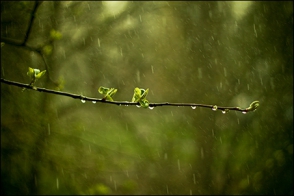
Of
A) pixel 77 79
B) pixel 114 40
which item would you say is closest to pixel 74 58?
pixel 77 79

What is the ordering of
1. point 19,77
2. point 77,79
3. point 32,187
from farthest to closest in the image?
point 77,79 → point 32,187 → point 19,77

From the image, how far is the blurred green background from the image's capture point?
3691 millimetres

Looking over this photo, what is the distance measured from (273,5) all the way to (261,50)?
2.86 ft

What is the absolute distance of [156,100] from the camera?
6039mm

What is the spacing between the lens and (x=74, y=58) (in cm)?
446

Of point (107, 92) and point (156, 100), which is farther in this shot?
point (156, 100)

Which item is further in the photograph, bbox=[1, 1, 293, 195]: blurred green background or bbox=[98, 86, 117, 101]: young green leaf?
bbox=[1, 1, 293, 195]: blurred green background

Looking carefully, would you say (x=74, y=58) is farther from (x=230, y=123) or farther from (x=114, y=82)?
(x=230, y=123)

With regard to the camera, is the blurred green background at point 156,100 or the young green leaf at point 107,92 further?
the blurred green background at point 156,100

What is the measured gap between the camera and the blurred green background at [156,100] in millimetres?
3691

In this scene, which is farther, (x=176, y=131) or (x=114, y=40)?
(x=176, y=131)

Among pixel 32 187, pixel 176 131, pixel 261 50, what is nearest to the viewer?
pixel 32 187

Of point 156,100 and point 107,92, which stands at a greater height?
point 156,100

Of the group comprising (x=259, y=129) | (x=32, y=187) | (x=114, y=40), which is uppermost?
(x=114, y=40)
